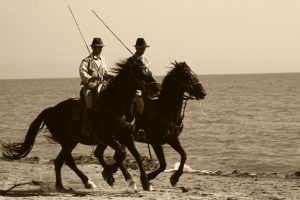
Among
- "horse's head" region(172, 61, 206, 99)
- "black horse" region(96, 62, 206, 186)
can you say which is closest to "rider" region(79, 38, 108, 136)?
"black horse" region(96, 62, 206, 186)

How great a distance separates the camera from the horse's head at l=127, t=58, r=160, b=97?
13.3 m

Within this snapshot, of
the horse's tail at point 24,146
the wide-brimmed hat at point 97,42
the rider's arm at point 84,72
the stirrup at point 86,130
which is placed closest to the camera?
the rider's arm at point 84,72

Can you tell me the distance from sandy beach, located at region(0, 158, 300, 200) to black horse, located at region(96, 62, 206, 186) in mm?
953

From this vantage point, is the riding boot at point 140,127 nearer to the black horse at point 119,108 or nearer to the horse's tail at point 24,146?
the black horse at point 119,108

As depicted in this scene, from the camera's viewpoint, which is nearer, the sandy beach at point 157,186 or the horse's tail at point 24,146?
the sandy beach at point 157,186

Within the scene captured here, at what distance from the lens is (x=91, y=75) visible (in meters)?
14.1

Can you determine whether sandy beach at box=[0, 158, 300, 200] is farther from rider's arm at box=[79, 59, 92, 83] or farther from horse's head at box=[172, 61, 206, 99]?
rider's arm at box=[79, 59, 92, 83]

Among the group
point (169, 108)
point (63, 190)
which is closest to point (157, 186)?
point (169, 108)

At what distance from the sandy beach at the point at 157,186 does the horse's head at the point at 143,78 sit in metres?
2.18

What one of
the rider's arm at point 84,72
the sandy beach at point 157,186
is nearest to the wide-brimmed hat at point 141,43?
the rider's arm at point 84,72

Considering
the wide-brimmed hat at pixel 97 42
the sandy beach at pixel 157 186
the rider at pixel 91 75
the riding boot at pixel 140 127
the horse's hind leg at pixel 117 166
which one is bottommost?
the sandy beach at pixel 157 186

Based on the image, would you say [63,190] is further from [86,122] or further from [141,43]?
[141,43]

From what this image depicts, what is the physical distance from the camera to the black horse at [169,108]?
47.3 ft

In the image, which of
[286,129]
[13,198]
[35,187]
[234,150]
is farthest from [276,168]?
[286,129]
